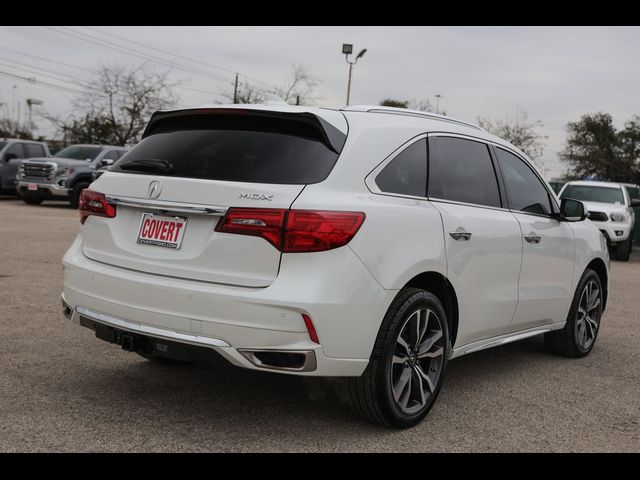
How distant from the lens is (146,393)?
452 centimetres

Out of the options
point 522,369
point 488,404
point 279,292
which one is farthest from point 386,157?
point 522,369

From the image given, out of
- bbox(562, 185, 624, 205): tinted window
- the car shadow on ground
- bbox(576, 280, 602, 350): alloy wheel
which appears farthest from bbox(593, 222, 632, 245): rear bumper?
the car shadow on ground

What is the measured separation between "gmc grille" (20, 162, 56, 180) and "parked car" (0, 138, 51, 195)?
2.07 metres

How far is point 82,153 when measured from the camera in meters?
22.7

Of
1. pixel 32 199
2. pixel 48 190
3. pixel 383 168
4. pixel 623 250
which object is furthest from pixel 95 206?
pixel 32 199

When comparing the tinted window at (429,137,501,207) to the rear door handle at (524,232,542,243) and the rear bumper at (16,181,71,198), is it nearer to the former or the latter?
the rear door handle at (524,232,542,243)

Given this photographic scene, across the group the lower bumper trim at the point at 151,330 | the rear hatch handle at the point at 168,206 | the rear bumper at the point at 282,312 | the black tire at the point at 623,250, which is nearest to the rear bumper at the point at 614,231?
the black tire at the point at 623,250

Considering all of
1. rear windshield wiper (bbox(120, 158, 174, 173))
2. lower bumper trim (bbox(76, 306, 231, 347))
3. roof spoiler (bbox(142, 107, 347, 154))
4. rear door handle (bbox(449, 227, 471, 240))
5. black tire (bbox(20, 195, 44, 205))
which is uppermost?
roof spoiler (bbox(142, 107, 347, 154))

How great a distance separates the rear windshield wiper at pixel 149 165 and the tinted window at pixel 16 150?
2115cm

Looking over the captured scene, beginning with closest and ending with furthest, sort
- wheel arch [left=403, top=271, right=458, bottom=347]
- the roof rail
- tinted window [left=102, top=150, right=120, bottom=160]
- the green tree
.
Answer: wheel arch [left=403, top=271, right=458, bottom=347] → the roof rail → tinted window [left=102, top=150, right=120, bottom=160] → the green tree

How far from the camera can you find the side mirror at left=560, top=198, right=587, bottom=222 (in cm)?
596

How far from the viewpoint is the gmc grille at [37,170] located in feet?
69.3
